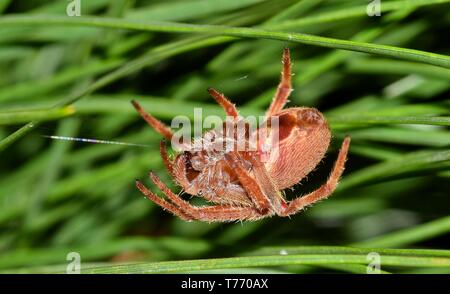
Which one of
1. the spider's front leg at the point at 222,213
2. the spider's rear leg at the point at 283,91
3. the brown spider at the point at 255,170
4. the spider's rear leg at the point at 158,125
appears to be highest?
the spider's rear leg at the point at 283,91

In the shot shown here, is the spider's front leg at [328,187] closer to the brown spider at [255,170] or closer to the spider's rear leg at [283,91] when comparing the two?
the brown spider at [255,170]

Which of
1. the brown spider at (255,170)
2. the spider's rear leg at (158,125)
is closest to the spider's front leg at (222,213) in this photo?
the brown spider at (255,170)

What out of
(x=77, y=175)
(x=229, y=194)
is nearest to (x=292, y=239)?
(x=229, y=194)

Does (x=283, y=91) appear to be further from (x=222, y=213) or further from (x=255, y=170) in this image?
(x=222, y=213)

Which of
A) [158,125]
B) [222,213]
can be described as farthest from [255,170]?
[158,125]

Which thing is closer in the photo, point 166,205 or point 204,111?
point 166,205
